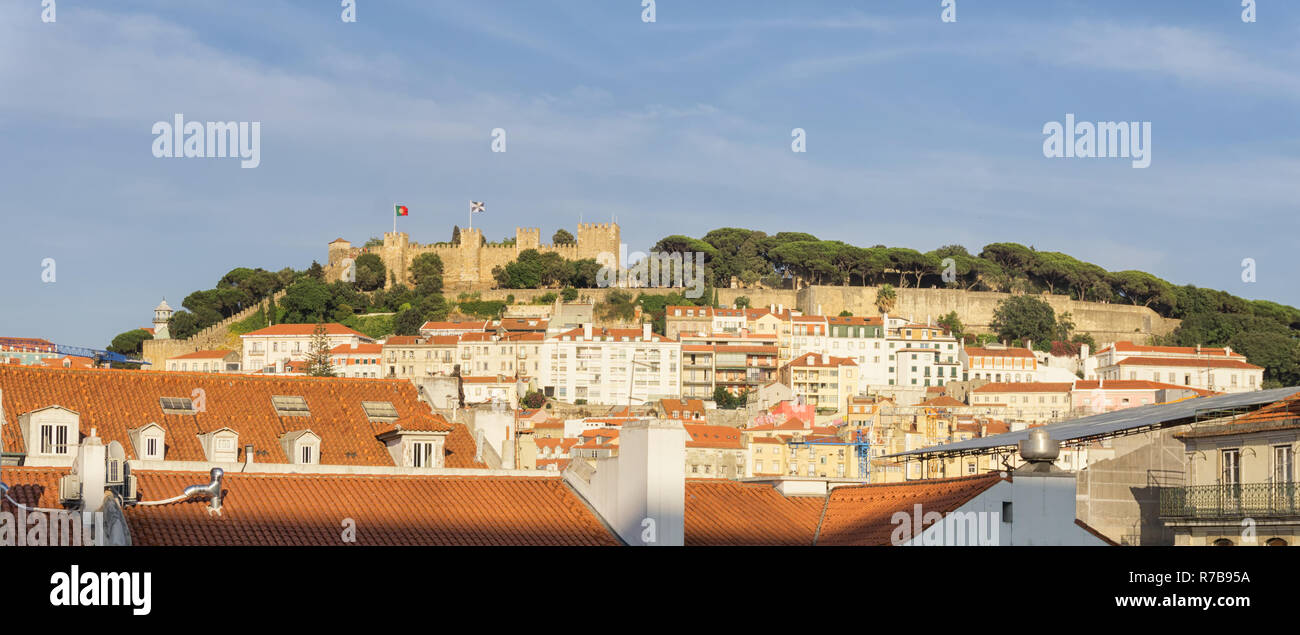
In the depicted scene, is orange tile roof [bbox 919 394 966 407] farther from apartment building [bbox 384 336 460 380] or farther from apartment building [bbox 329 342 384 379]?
apartment building [bbox 329 342 384 379]

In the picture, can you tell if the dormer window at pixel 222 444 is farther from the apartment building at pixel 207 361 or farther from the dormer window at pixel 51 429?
the apartment building at pixel 207 361

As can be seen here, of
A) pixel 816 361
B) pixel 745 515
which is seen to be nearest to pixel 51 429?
pixel 745 515

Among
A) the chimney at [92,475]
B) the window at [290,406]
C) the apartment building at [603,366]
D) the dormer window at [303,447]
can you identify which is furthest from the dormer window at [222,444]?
the apartment building at [603,366]

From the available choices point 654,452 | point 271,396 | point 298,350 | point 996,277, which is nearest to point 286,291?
point 298,350

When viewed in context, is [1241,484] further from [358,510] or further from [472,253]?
[472,253]

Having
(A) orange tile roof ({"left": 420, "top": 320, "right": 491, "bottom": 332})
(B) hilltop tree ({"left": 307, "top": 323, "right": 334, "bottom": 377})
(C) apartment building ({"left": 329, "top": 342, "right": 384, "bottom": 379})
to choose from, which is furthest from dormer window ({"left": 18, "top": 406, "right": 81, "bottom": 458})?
(A) orange tile roof ({"left": 420, "top": 320, "right": 491, "bottom": 332})
